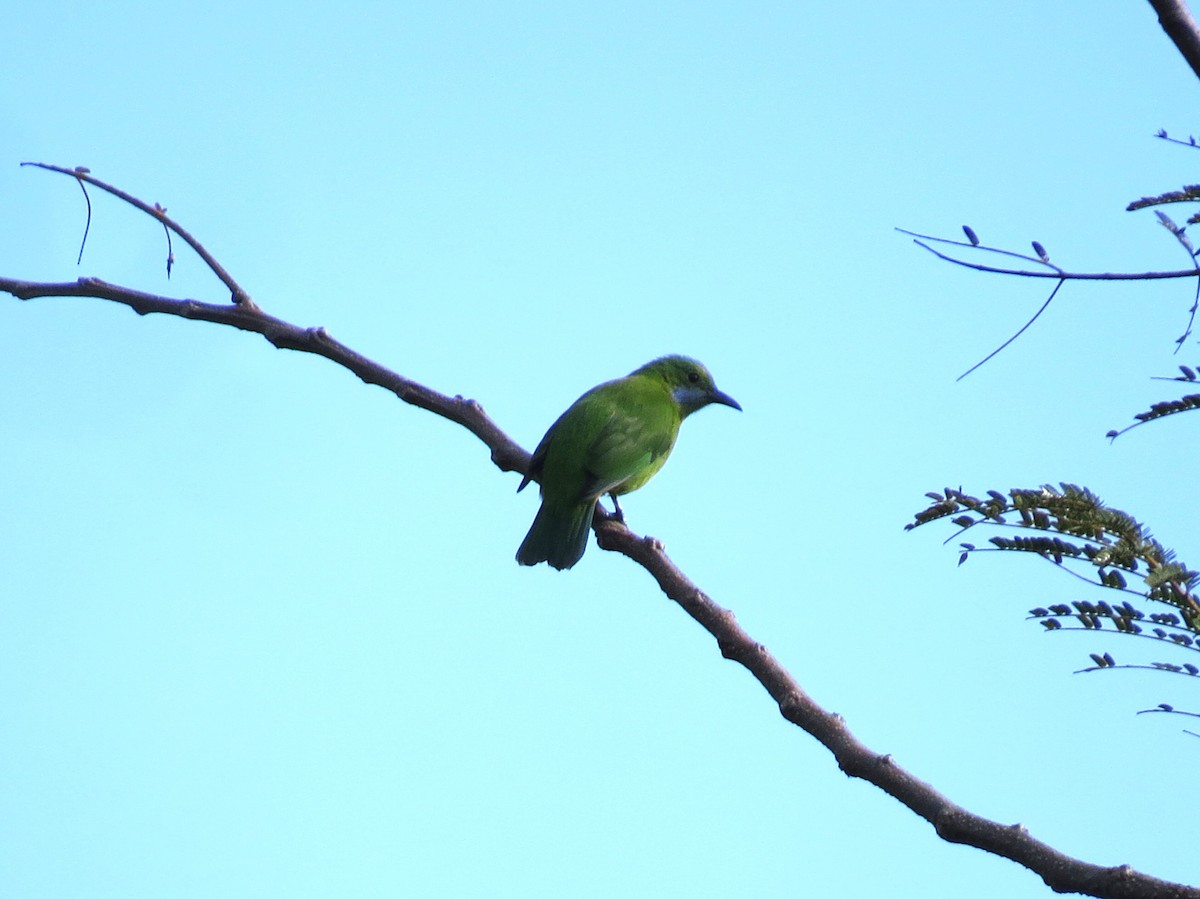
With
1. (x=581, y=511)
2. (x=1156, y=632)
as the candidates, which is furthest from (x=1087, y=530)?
(x=581, y=511)

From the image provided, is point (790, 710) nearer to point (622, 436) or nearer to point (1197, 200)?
point (1197, 200)

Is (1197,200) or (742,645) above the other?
(1197,200)

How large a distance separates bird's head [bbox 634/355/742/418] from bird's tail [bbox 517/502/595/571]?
177cm

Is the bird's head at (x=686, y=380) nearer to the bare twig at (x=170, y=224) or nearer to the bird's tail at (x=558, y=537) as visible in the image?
the bird's tail at (x=558, y=537)

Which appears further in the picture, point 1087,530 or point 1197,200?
point 1087,530

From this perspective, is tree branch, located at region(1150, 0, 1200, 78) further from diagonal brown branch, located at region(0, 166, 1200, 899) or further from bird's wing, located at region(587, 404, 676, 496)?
bird's wing, located at region(587, 404, 676, 496)

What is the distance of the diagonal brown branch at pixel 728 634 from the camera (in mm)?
2281

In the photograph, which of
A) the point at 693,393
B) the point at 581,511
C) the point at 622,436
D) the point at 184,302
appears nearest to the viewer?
the point at 184,302

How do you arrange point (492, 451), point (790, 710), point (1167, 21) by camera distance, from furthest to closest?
1. point (492, 451)
2. point (790, 710)
3. point (1167, 21)

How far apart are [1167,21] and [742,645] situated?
1.58m

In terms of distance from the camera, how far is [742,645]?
3014 millimetres

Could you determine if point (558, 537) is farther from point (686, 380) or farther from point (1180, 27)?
point (1180, 27)

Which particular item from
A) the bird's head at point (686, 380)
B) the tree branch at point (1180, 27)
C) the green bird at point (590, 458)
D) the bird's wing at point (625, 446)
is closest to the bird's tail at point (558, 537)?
the green bird at point (590, 458)

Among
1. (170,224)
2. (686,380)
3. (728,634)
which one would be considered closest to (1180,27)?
(728,634)
